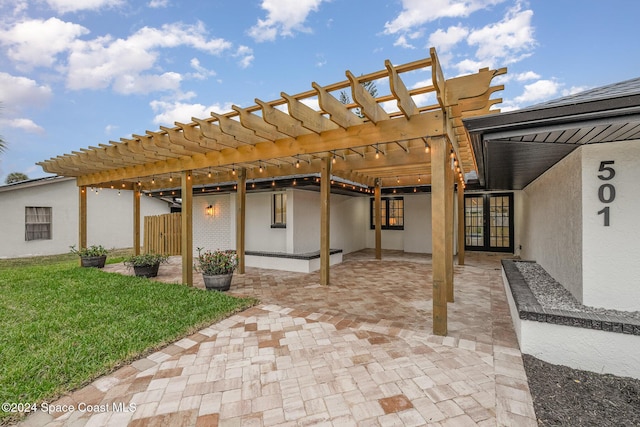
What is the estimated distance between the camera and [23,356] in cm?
283

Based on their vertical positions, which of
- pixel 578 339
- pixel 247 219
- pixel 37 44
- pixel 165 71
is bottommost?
pixel 578 339

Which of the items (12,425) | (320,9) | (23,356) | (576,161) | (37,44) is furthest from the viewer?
(320,9)

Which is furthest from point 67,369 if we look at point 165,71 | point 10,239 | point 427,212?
point 165,71

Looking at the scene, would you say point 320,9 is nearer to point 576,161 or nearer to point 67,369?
point 576,161

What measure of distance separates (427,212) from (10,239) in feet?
52.1

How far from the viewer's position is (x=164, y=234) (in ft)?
36.8

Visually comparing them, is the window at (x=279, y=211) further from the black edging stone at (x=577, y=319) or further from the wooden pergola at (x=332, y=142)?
the black edging stone at (x=577, y=319)

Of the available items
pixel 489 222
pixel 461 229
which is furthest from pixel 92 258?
pixel 489 222

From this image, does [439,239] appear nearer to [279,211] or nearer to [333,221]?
[279,211]

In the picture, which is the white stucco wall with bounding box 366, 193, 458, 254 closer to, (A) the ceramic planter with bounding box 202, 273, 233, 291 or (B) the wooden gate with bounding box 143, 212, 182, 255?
(A) the ceramic planter with bounding box 202, 273, 233, 291

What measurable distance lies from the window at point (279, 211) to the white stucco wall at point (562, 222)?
6379 mm

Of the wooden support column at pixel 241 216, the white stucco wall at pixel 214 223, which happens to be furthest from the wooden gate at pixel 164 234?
the wooden support column at pixel 241 216

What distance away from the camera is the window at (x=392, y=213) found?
39.1ft

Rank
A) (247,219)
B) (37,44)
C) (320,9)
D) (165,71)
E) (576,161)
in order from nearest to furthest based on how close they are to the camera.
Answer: (576,161)
(247,219)
(37,44)
(320,9)
(165,71)
